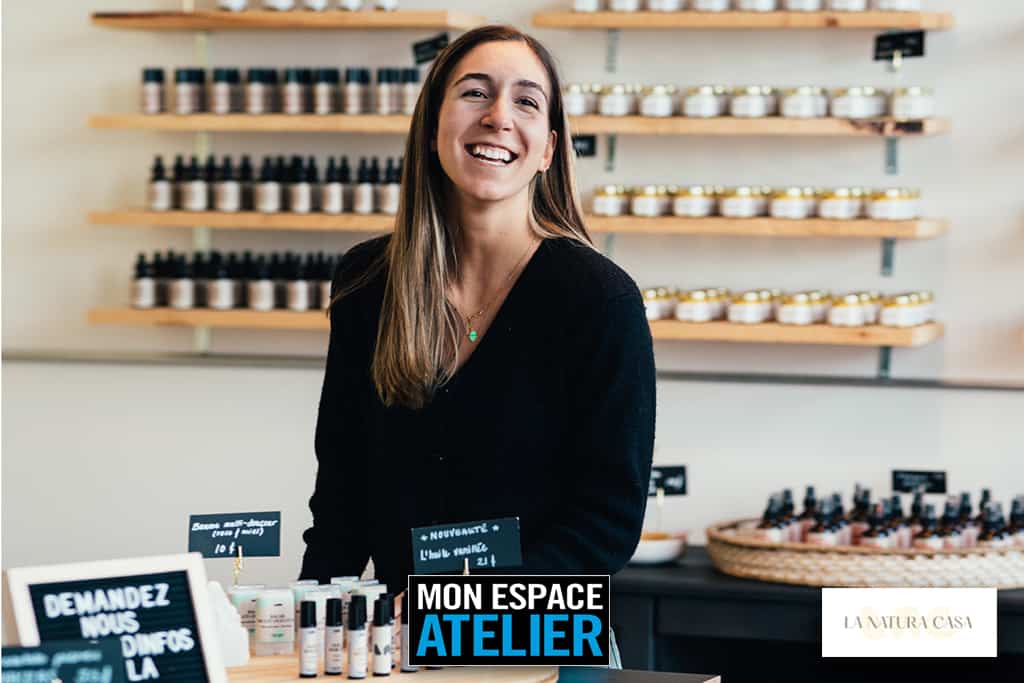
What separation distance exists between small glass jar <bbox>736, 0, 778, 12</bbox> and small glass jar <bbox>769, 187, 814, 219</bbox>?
19.0 inches

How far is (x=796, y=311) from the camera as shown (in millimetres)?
4211

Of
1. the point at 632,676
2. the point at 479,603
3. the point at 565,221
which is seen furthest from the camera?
the point at 565,221

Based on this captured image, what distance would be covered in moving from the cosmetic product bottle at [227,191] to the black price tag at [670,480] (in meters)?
1.53

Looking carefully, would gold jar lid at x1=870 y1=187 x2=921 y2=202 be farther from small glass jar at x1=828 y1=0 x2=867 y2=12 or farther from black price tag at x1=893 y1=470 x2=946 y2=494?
black price tag at x1=893 y1=470 x2=946 y2=494

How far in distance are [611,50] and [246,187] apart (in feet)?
3.71

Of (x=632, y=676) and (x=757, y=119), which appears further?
(x=757, y=119)

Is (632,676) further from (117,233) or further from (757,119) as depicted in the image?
(117,233)

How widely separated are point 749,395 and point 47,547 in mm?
2193

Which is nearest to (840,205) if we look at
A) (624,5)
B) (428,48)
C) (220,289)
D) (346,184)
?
(624,5)

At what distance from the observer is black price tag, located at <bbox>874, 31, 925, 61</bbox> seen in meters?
4.20

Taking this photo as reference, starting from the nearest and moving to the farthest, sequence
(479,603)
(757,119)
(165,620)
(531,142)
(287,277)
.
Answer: (165,620)
(479,603)
(531,142)
(757,119)
(287,277)

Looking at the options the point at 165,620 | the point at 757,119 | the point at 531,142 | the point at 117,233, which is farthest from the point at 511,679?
the point at 117,233

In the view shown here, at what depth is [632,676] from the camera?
6.18 ft

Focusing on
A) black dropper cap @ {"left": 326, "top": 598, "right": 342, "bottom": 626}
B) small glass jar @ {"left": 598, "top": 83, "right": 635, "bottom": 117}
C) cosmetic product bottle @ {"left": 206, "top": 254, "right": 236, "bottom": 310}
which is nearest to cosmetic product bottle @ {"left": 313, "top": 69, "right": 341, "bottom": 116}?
cosmetic product bottle @ {"left": 206, "top": 254, "right": 236, "bottom": 310}
